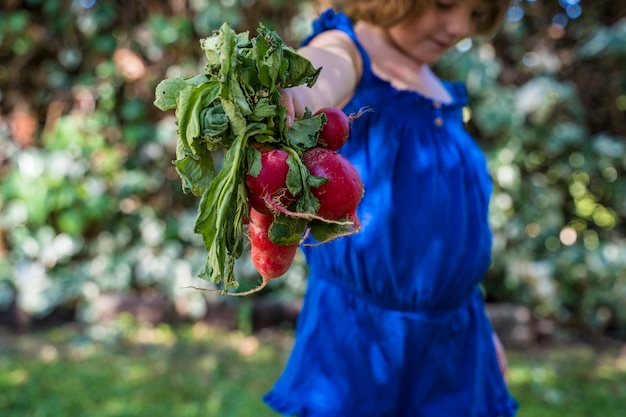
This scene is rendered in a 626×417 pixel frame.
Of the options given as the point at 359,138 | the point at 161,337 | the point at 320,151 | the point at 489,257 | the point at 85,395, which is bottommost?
the point at 161,337

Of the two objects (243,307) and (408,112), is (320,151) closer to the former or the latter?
(408,112)

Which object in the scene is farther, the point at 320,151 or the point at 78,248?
the point at 78,248

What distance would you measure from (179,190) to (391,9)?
231cm

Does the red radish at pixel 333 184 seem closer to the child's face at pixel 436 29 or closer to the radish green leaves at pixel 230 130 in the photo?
the radish green leaves at pixel 230 130

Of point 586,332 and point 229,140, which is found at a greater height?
point 229,140

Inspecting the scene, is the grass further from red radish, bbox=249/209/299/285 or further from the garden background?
red radish, bbox=249/209/299/285

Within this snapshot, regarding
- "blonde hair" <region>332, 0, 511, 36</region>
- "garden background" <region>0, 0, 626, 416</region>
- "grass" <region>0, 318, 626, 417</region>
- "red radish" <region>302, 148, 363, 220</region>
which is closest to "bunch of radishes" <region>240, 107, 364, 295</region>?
"red radish" <region>302, 148, 363, 220</region>

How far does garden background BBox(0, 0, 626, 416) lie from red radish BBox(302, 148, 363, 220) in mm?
2374

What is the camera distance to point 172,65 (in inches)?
136

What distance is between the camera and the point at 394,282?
1294 millimetres

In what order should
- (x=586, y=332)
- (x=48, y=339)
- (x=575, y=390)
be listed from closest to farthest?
(x=575, y=390) → (x=48, y=339) → (x=586, y=332)

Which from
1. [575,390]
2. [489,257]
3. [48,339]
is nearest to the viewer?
[489,257]

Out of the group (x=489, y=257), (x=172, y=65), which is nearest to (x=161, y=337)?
(x=172, y=65)

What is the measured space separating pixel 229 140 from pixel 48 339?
9.36 ft
